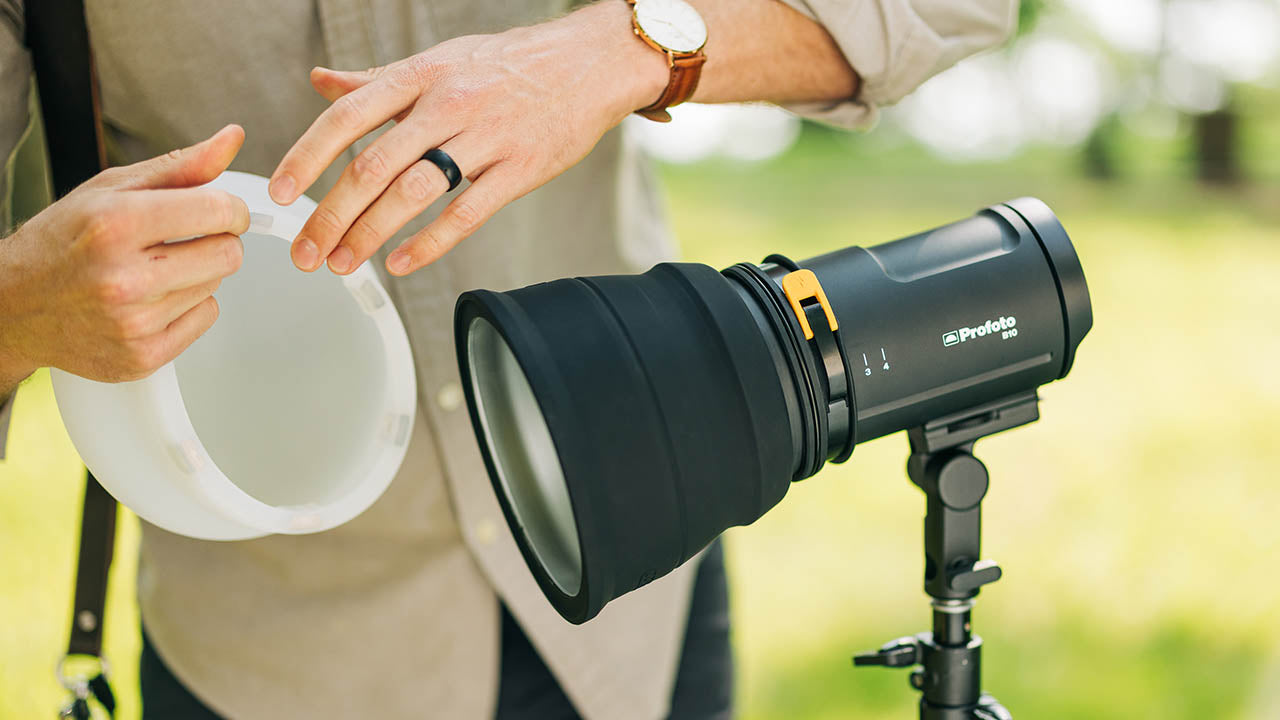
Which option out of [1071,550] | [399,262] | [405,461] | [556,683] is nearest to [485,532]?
[405,461]

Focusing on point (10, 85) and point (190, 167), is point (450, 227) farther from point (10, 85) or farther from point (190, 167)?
point (10, 85)

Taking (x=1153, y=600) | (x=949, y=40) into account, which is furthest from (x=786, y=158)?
(x=949, y=40)

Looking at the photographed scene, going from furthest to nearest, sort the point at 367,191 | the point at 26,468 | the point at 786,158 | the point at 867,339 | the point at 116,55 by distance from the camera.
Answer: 1. the point at 786,158
2. the point at 26,468
3. the point at 116,55
4. the point at 867,339
5. the point at 367,191

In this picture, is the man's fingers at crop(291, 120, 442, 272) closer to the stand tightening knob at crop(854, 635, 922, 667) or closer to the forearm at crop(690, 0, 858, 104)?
the forearm at crop(690, 0, 858, 104)

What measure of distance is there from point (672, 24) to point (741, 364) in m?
0.31

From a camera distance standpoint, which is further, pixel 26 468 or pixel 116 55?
pixel 26 468

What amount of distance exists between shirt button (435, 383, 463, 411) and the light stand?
45 centimetres

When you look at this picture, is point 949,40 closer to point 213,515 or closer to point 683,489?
point 683,489

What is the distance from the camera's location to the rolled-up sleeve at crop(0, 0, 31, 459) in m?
0.89

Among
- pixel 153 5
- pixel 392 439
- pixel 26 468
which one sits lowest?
pixel 26 468

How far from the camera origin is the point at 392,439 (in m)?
0.82

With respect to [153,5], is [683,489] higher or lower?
lower

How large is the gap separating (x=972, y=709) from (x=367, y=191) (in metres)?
0.66

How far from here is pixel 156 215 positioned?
629mm
